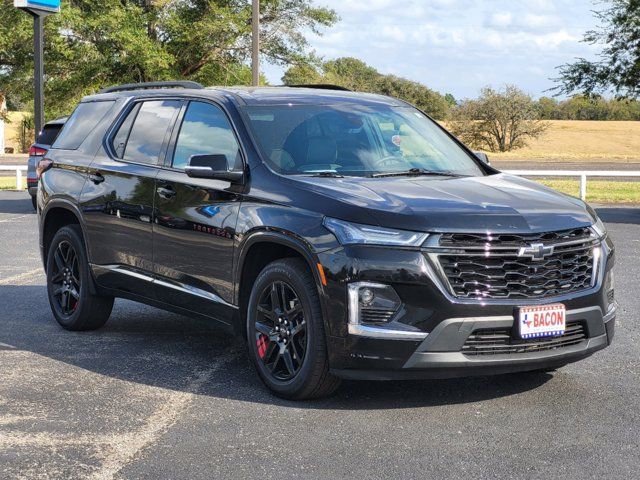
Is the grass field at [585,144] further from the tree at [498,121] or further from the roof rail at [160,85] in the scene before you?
the roof rail at [160,85]

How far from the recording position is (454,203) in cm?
576

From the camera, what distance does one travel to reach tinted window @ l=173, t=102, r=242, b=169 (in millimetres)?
6816

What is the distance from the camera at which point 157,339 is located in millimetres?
8023

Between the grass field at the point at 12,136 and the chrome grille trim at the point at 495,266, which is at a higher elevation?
the grass field at the point at 12,136

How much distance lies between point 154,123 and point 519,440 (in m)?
3.65

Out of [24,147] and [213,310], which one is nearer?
[213,310]

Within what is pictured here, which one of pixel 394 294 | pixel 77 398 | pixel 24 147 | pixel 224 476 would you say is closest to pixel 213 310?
pixel 77 398

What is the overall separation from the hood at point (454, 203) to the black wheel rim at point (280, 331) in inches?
25.7

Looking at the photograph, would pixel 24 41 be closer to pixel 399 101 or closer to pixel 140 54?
pixel 140 54

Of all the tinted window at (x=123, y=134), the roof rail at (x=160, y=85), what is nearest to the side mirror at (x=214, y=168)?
the roof rail at (x=160, y=85)

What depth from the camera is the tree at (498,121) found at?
181ft

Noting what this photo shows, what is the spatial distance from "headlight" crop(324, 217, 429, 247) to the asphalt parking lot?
97cm

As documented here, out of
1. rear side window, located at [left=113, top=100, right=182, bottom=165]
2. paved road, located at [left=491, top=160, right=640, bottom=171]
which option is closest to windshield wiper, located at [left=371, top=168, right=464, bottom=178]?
rear side window, located at [left=113, top=100, right=182, bottom=165]

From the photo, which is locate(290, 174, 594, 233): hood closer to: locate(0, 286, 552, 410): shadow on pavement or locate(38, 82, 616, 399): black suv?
locate(38, 82, 616, 399): black suv
